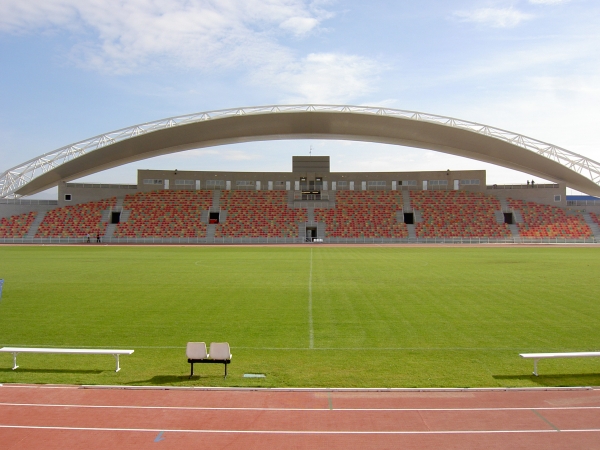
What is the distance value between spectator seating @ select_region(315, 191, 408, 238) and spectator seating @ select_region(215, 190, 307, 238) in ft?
13.8

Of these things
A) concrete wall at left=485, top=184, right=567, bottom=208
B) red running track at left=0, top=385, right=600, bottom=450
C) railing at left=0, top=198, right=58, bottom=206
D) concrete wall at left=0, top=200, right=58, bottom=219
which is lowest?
red running track at left=0, top=385, right=600, bottom=450

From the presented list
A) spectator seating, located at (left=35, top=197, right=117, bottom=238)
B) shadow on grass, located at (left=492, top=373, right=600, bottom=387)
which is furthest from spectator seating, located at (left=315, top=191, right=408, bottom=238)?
shadow on grass, located at (left=492, top=373, right=600, bottom=387)

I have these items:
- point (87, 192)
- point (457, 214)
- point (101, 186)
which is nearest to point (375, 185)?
point (457, 214)

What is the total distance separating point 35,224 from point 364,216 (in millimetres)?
42140

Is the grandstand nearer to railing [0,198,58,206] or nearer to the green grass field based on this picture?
railing [0,198,58,206]

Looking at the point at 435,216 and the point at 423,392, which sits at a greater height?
the point at 435,216

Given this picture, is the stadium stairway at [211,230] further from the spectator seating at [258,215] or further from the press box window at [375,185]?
the press box window at [375,185]

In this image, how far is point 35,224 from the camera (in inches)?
2382

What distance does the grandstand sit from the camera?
5947 cm

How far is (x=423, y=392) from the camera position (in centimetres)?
809

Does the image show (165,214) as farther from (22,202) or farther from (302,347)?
(302,347)

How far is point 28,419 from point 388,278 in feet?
56.0

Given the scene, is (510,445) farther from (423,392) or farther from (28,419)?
(28,419)

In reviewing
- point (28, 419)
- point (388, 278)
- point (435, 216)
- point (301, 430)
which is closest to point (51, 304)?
point (28, 419)
